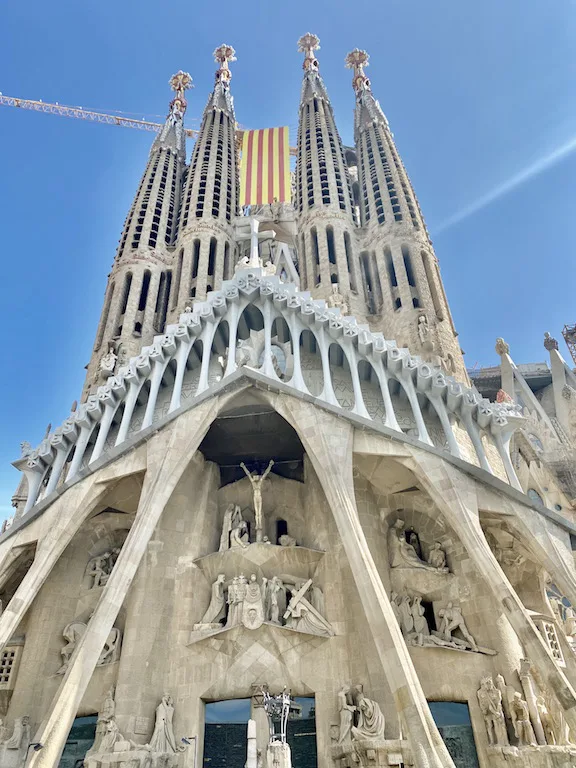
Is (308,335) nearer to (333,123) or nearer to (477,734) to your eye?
(477,734)

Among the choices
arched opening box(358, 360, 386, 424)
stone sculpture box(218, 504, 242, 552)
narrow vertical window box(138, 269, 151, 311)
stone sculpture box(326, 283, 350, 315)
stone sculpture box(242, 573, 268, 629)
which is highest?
narrow vertical window box(138, 269, 151, 311)

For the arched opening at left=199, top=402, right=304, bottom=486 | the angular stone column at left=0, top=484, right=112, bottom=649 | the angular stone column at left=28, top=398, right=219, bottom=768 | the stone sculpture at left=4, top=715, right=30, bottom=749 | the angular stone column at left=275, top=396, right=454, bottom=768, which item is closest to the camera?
the angular stone column at left=275, top=396, right=454, bottom=768

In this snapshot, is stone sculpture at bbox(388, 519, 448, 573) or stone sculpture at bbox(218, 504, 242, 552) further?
stone sculpture at bbox(218, 504, 242, 552)

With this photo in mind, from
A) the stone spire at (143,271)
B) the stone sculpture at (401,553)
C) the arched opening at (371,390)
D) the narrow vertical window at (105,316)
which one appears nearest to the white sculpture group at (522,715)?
the stone sculpture at (401,553)

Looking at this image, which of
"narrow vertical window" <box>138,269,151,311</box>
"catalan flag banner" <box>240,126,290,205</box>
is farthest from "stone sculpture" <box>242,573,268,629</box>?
"catalan flag banner" <box>240,126,290,205</box>

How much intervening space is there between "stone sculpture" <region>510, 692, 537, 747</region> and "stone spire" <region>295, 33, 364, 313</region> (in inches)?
548

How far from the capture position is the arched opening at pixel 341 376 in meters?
15.9

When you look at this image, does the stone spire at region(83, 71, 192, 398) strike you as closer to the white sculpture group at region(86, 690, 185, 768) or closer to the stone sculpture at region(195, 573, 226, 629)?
the stone sculpture at region(195, 573, 226, 629)

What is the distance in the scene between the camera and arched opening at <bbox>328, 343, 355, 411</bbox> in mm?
15906

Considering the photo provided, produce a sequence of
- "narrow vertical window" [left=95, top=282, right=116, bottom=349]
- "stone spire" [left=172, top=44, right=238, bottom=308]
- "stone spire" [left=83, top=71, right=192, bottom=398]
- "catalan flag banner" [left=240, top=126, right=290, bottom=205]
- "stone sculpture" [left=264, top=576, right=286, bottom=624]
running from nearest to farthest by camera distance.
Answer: "stone sculpture" [left=264, top=576, right=286, bottom=624] < "stone spire" [left=83, top=71, right=192, bottom=398] < "narrow vertical window" [left=95, top=282, right=116, bottom=349] < "stone spire" [left=172, top=44, right=238, bottom=308] < "catalan flag banner" [left=240, top=126, right=290, bottom=205]

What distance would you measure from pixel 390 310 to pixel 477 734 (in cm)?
1340

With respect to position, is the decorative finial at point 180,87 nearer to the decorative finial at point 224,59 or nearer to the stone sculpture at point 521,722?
the decorative finial at point 224,59

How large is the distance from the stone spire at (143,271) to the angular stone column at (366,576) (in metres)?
8.85

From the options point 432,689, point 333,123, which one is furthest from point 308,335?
point 333,123
